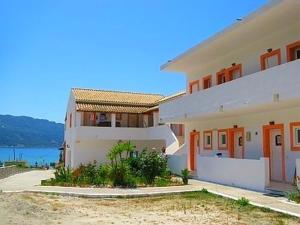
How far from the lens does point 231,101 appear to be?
19500 millimetres

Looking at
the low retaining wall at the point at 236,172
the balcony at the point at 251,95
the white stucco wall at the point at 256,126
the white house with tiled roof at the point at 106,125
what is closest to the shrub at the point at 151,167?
the low retaining wall at the point at 236,172

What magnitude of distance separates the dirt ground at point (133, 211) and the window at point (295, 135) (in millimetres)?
4903

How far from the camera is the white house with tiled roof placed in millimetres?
38031

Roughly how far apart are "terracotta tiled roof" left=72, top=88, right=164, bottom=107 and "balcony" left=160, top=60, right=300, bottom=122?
1665 cm

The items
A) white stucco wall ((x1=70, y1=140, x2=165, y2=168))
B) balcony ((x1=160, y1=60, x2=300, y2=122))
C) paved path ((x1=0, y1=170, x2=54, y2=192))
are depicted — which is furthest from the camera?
white stucco wall ((x1=70, y1=140, x2=165, y2=168))

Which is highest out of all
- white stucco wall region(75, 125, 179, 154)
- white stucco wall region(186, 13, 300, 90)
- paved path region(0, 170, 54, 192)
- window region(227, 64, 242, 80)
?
white stucco wall region(186, 13, 300, 90)

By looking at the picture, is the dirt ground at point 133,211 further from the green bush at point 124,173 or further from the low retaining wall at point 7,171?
the low retaining wall at point 7,171

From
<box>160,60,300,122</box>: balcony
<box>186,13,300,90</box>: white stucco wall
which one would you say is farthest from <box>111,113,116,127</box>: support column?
<box>160,60,300,122</box>: balcony

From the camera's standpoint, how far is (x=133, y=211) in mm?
12789

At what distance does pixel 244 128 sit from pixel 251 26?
236 inches

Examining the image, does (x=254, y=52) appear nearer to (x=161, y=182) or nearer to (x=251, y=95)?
(x=251, y=95)

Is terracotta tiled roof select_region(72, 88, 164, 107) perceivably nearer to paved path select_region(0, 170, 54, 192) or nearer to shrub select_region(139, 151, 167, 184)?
Answer: paved path select_region(0, 170, 54, 192)

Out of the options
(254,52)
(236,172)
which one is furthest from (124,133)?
(236,172)

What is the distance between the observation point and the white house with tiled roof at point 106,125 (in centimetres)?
3803
